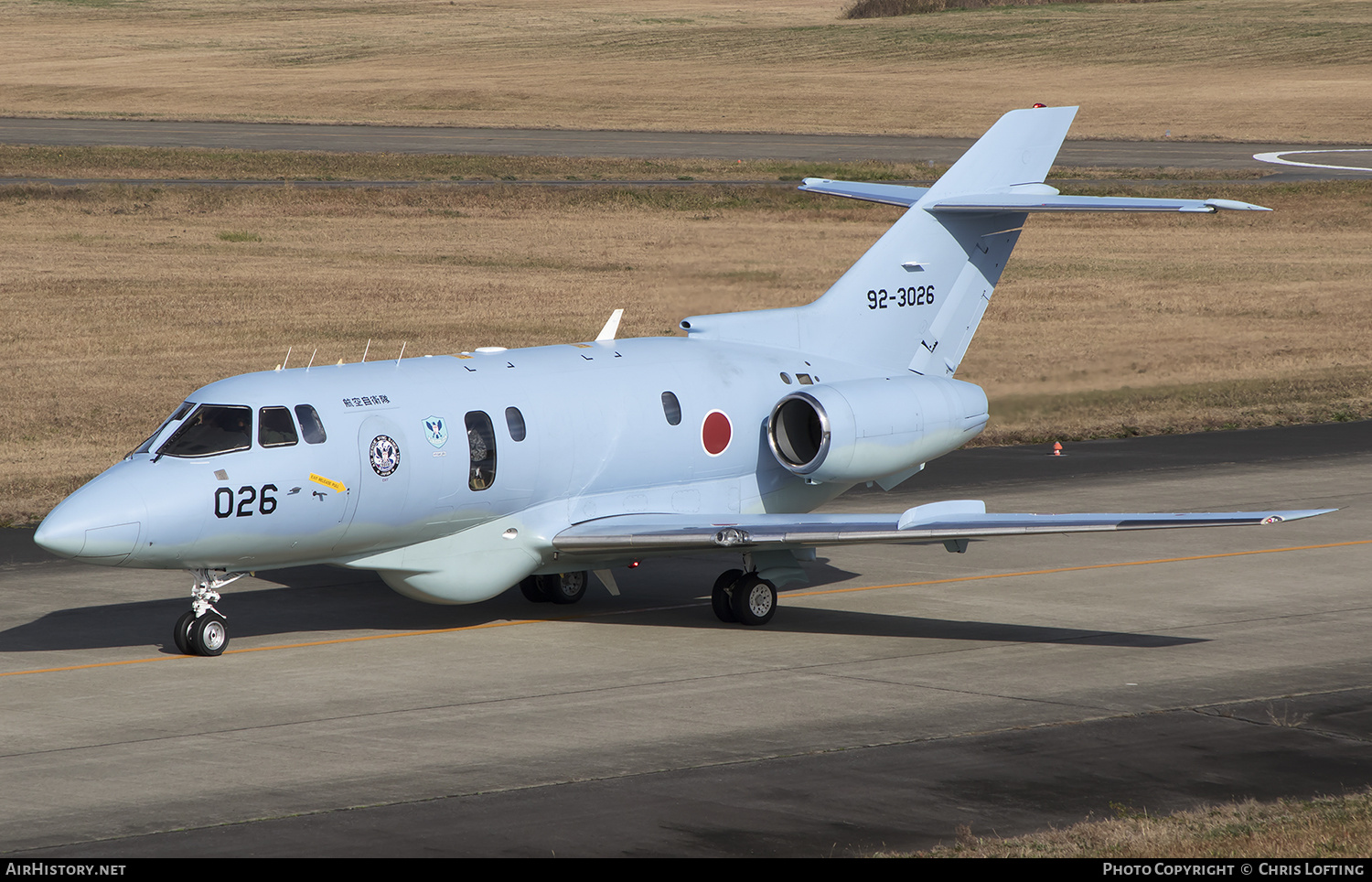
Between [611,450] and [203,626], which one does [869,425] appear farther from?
[203,626]

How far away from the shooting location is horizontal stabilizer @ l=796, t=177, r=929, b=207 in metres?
22.4

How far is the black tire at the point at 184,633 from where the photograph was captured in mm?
17217

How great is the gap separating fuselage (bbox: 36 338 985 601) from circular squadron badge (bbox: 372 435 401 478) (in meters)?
0.02

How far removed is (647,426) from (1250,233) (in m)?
42.6

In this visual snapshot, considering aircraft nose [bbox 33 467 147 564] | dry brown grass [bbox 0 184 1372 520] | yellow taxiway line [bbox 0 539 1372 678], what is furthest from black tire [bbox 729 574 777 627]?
aircraft nose [bbox 33 467 147 564]

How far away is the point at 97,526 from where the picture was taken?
15.7m

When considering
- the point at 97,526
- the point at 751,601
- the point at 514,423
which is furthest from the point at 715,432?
the point at 97,526

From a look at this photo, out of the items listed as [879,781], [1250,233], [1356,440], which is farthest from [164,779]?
[1250,233]

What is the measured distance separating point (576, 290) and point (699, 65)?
6643 cm

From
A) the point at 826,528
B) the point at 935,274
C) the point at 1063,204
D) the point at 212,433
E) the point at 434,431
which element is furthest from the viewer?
the point at 935,274

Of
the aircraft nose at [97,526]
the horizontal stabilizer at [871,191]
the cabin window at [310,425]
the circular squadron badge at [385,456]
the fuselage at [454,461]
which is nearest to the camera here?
the aircraft nose at [97,526]

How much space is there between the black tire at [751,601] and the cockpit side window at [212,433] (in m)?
5.39

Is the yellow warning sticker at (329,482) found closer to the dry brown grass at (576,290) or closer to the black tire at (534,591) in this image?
the black tire at (534,591)

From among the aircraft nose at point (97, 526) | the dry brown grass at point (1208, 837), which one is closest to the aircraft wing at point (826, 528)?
the aircraft nose at point (97, 526)
